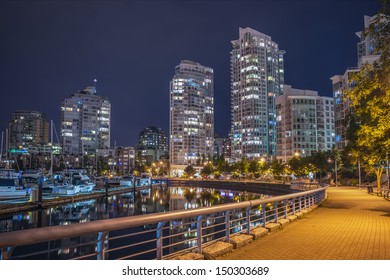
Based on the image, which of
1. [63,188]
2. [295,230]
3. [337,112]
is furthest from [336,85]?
[295,230]

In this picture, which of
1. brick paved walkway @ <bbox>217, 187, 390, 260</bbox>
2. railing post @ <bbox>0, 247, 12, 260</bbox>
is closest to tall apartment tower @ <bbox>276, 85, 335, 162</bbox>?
brick paved walkway @ <bbox>217, 187, 390, 260</bbox>

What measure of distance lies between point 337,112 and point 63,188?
114 m

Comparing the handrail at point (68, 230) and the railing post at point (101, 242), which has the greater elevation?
the handrail at point (68, 230)

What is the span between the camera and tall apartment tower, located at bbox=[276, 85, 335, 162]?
167500 millimetres

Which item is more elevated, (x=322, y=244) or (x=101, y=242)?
(x=101, y=242)

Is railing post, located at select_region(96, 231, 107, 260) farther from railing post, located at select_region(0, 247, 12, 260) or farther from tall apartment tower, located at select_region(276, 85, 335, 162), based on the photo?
tall apartment tower, located at select_region(276, 85, 335, 162)

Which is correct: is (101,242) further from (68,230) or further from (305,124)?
(305,124)

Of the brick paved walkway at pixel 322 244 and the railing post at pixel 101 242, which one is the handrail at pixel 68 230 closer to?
the railing post at pixel 101 242

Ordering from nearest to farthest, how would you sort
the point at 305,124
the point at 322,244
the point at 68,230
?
the point at 68,230, the point at 322,244, the point at 305,124

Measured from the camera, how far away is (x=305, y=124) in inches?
6619

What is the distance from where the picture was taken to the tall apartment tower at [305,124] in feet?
550

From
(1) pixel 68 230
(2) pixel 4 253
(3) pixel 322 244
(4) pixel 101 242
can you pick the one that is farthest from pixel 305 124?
(2) pixel 4 253

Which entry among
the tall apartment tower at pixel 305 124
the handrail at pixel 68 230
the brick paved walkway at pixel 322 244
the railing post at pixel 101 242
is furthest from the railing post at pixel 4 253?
the tall apartment tower at pixel 305 124

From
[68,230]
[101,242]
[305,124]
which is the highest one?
[305,124]
